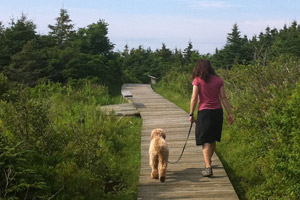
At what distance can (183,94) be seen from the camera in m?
17.4

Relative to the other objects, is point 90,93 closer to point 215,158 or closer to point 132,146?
point 132,146

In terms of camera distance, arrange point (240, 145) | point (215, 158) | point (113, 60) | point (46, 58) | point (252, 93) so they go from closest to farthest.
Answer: point (215, 158)
point (240, 145)
point (252, 93)
point (46, 58)
point (113, 60)

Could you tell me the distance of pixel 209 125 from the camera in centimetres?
570

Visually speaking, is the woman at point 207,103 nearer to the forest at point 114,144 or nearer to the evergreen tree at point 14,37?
the forest at point 114,144

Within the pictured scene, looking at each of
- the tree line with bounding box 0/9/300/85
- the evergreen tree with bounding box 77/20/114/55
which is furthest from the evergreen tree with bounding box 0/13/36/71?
the evergreen tree with bounding box 77/20/114/55

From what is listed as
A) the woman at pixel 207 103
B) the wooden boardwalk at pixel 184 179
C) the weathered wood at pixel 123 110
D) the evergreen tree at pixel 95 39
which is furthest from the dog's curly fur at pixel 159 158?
the evergreen tree at pixel 95 39

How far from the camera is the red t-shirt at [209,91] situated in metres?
5.70

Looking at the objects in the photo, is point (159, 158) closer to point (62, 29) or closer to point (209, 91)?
point (209, 91)

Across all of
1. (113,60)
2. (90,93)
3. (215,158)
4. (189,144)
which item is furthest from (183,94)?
(215,158)

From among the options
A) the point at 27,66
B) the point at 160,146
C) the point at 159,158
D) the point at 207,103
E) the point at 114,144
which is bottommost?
the point at 114,144

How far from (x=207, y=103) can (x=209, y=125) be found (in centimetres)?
36

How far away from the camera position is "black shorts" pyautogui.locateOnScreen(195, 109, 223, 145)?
5.71 m

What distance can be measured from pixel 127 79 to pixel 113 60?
492cm

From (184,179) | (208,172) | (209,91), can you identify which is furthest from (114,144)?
(209,91)
